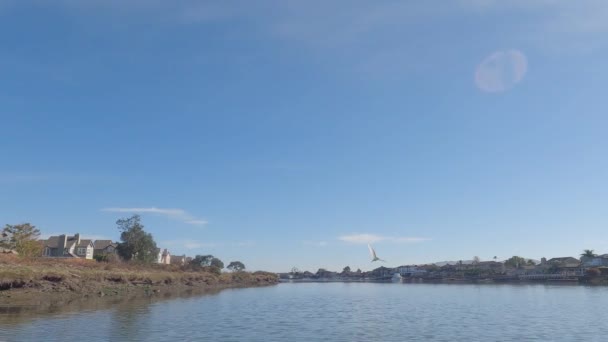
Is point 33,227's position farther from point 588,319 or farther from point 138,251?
point 588,319

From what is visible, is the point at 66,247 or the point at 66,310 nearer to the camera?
the point at 66,310

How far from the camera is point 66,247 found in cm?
12256

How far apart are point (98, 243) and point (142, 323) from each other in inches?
4601

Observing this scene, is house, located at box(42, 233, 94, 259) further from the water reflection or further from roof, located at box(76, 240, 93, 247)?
the water reflection

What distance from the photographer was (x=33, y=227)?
91500 millimetres

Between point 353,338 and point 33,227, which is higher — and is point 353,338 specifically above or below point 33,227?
below

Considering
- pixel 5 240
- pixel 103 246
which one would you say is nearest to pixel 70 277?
pixel 5 240

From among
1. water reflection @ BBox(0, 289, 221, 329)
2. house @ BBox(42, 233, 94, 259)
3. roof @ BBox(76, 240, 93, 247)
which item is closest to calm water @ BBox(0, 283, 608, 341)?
water reflection @ BBox(0, 289, 221, 329)

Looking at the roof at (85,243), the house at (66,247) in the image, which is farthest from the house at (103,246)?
the house at (66,247)

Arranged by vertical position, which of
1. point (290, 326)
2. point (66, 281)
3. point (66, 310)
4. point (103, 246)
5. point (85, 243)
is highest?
point (85, 243)

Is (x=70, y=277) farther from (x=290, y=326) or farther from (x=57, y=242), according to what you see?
(x=57, y=242)

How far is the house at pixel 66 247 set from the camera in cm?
12188

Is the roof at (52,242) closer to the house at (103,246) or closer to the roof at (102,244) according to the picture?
the house at (103,246)

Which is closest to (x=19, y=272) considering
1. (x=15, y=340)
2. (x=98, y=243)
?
(x=15, y=340)
